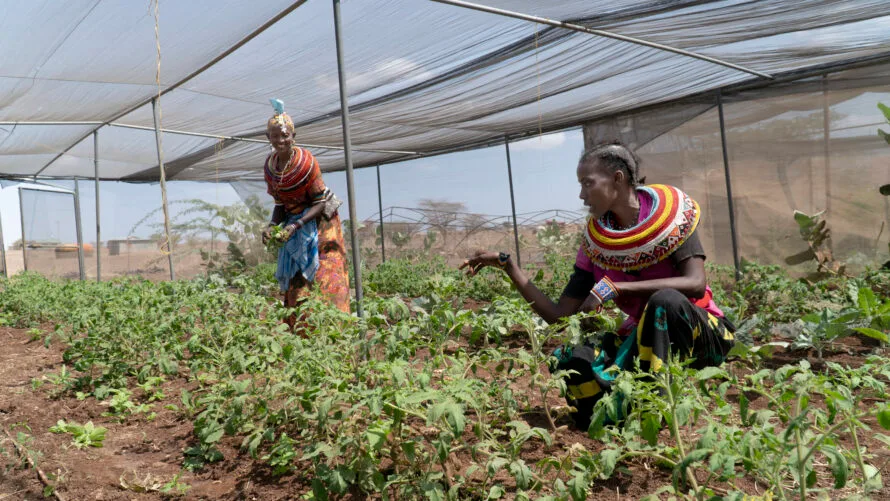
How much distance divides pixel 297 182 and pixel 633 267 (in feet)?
8.29

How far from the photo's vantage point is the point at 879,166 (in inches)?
243

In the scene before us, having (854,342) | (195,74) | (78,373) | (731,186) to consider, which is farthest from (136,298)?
(731,186)

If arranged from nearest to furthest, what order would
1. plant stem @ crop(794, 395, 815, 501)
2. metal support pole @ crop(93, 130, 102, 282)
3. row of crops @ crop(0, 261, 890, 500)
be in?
Answer: plant stem @ crop(794, 395, 815, 501) → row of crops @ crop(0, 261, 890, 500) → metal support pole @ crop(93, 130, 102, 282)

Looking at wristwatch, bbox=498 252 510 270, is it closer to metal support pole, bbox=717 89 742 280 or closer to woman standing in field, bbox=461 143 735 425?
woman standing in field, bbox=461 143 735 425

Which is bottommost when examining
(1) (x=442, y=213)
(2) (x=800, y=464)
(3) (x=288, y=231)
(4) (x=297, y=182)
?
(2) (x=800, y=464)

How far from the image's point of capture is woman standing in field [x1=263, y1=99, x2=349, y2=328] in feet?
13.7

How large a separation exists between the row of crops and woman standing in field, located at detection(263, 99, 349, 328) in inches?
23.7

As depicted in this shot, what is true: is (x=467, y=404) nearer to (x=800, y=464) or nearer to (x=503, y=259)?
(x=503, y=259)

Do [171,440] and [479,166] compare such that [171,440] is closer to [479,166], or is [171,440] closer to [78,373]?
[78,373]

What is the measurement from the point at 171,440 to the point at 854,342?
165 inches

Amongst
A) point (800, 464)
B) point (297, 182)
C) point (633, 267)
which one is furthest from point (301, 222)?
point (800, 464)

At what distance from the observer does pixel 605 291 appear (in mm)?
2316

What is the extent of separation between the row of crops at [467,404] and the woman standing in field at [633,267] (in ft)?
0.44

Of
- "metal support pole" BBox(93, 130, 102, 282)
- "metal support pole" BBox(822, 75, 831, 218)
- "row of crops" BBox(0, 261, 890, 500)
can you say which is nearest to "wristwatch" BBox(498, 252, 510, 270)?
"row of crops" BBox(0, 261, 890, 500)
